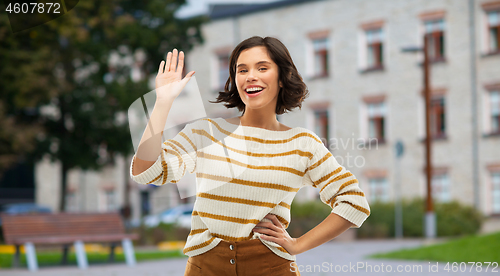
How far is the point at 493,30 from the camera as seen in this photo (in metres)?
27.1

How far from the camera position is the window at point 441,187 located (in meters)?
27.7

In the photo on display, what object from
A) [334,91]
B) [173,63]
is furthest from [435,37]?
[173,63]

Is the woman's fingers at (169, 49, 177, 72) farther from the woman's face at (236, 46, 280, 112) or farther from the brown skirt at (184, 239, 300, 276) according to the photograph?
the brown skirt at (184, 239, 300, 276)

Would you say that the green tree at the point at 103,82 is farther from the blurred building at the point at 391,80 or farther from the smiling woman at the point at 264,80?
the smiling woman at the point at 264,80

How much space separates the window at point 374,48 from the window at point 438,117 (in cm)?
304

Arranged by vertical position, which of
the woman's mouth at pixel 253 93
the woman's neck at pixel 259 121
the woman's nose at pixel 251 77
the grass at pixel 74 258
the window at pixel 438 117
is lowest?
the grass at pixel 74 258

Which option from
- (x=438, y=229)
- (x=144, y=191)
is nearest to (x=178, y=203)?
(x=144, y=191)

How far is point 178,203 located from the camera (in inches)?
1415

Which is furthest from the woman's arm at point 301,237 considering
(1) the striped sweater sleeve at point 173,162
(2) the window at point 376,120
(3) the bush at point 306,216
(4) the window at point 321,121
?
(4) the window at point 321,121

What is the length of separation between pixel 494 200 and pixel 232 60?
2617cm

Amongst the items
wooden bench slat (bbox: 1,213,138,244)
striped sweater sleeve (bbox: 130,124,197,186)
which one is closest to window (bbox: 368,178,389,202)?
wooden bench slat (bbox: 1,213,138,244)

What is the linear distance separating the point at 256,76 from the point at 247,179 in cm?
41

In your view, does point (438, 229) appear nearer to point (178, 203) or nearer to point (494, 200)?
point (494, 200)

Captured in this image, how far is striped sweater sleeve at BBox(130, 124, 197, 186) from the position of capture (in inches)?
92.0
